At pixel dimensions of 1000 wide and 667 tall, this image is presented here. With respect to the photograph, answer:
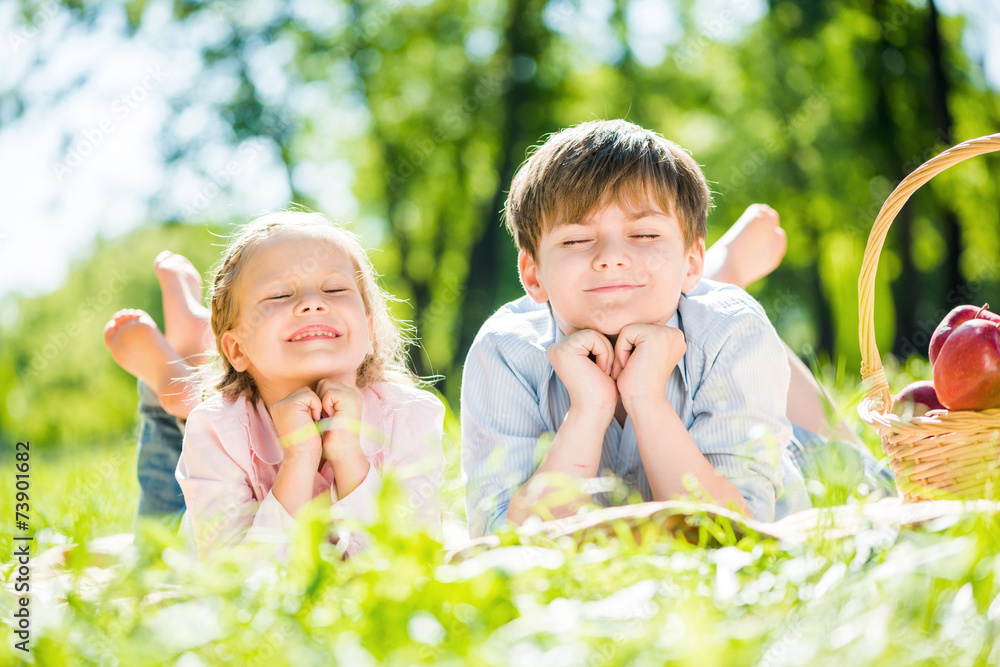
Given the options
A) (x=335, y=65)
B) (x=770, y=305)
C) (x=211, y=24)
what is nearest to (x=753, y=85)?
(x=770, y=305)

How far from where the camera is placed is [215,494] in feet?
6.51

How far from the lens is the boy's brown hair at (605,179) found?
6.82 ft

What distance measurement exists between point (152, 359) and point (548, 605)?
2376 mm

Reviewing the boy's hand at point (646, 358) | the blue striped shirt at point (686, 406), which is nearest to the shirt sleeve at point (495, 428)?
the blue striped shirt at point (686, 406)

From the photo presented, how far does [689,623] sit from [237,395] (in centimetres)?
163

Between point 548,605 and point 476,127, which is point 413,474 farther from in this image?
point 476,127

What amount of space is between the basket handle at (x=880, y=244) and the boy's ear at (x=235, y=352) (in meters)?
1.70

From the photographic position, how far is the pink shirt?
1.89m

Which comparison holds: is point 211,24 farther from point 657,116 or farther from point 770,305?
point 770,305

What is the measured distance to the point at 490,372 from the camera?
2.21 m

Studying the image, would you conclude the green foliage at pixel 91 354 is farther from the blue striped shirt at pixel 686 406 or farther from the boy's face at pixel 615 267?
the boy's face at pixel 615 267

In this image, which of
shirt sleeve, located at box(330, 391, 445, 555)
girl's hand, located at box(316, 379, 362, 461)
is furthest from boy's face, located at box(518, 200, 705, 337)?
girl's hand, located at box(316, 379, 362, 461)

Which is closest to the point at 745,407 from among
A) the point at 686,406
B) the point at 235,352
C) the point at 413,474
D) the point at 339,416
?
the point at 686,406

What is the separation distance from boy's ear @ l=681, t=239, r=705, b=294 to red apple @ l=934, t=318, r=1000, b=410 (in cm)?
67
